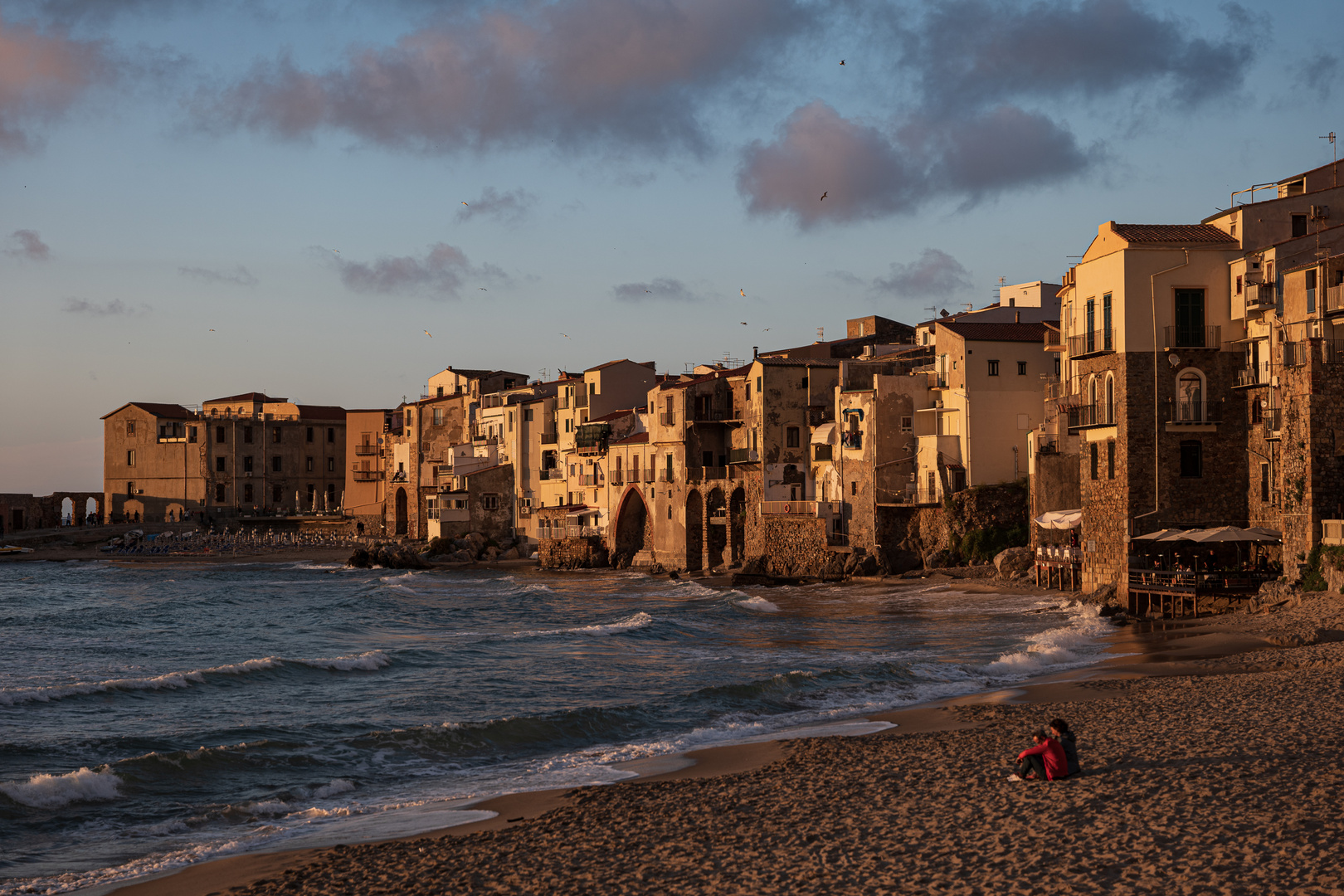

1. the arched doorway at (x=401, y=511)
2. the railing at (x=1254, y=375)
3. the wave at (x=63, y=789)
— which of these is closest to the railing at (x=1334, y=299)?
the railing at (x=1254, y=375)

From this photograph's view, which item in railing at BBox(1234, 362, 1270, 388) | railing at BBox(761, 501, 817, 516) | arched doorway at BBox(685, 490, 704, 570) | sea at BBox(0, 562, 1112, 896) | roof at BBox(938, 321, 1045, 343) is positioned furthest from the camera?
arched doorway at BBox(685, 490, 704, 570)

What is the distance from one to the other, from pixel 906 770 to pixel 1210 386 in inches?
1095

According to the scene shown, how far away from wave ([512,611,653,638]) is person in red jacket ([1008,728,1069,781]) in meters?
26.3

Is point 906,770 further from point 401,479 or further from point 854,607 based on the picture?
point 401,479

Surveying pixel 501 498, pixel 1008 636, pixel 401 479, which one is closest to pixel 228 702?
pixel 1008 636

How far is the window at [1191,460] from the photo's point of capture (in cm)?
3997

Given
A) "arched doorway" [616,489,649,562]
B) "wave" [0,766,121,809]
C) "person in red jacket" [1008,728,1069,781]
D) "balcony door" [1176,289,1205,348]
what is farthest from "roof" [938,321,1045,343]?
"wave" [0,766,121,809]

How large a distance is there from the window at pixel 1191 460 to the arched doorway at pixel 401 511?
262ft

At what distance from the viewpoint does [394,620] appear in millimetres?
49875

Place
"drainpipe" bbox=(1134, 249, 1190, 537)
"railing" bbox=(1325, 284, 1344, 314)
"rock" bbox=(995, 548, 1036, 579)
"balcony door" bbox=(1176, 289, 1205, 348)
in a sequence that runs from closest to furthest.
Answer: "railing" bbox=(1325, 284, 1344, 314)
"drainpipe" bbox=(1134, 249, 1190, 537)
"balcony door" bbox=(1176, 289, 1205, 348)
"rock" bbox=(995, 548, 1036, 579)

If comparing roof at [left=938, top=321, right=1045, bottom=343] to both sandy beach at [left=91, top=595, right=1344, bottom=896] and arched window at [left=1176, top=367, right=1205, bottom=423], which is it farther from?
sandy beach at [left=91, top=595, right=1344, bottom=896]

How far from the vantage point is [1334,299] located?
34688 mm

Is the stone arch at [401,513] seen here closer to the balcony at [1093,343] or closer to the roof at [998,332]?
the roof at [998,332]

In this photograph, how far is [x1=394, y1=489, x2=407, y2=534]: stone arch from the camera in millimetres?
109188
